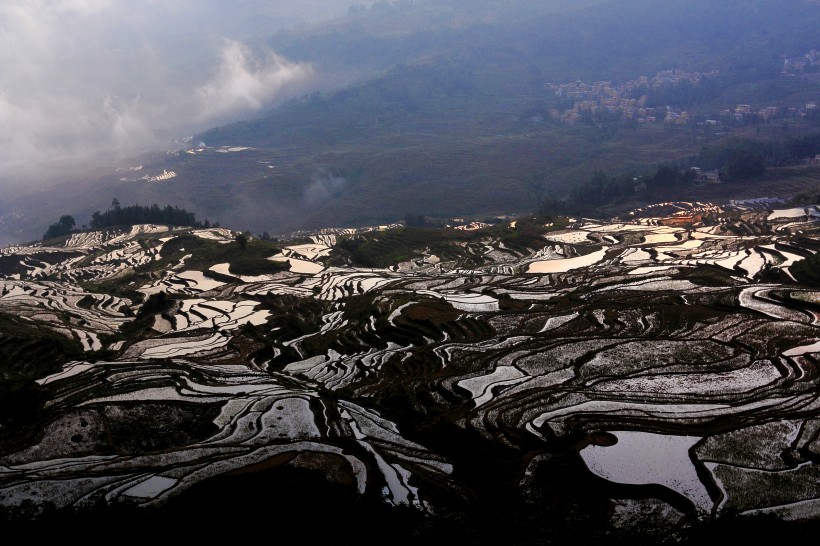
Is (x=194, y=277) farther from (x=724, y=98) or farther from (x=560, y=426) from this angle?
(x=724, y=98)

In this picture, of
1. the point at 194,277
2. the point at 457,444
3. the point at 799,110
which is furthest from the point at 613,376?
the point at 799,110

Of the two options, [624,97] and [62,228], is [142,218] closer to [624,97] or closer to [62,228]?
[62,228]

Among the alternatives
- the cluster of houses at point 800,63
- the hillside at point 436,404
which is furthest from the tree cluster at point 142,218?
the cluster of houses at point 800,63

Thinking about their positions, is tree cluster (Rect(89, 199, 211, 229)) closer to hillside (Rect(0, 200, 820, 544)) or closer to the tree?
the tree

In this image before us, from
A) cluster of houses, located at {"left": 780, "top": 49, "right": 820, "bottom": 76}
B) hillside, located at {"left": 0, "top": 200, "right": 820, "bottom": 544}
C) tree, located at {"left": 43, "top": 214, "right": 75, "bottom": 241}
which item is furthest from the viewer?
cluster of houses, located at {"left": 780, "top": 49, "right": 820, "bottom": 76}

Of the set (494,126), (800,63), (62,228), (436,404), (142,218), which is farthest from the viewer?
(800,63)

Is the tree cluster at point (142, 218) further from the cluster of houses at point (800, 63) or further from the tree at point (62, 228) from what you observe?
the cluster of houses at point (800, 63)

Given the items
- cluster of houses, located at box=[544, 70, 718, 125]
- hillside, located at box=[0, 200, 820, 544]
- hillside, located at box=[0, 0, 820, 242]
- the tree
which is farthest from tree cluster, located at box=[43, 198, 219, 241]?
cluster of houses, located at box=[544, 70, 718, 125]

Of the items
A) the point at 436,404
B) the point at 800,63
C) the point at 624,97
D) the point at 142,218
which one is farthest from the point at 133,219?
the point at 800,63
